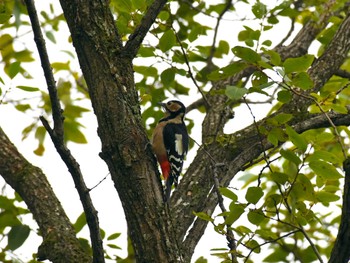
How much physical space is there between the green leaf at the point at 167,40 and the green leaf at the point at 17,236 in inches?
Answer: 56.2

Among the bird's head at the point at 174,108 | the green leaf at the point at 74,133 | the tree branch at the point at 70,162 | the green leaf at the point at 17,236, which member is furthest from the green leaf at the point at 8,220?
the bird's head at the point at 174,108

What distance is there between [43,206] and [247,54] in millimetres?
1600

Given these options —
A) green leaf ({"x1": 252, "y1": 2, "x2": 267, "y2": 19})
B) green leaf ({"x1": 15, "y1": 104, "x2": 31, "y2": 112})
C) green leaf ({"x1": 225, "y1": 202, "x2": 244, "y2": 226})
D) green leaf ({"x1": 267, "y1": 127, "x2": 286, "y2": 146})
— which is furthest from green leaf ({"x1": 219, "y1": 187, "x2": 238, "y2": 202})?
green leaf ({"x1": 15, "y1": 104, "x2": 31, "y2": 112})

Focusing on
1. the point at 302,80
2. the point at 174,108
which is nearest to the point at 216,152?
the point at 302,80

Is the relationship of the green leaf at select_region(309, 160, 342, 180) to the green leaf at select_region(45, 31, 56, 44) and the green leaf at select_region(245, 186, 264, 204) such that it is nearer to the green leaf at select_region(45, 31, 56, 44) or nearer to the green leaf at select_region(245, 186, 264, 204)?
the green leaf at select_region(245, 186, 264, 204)

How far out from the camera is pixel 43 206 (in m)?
4.29

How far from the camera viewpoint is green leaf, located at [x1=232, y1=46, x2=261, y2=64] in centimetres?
343

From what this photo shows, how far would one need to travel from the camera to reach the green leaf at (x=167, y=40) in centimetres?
434

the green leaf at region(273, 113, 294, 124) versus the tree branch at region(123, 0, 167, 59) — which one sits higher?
the tree branch at region(123, 0, 167, 59)

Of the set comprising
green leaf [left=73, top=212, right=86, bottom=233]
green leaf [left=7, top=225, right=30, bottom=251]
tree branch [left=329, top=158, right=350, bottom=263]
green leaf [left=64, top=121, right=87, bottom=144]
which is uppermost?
green leaf [left=64, top=121, right=87, bottom=144]

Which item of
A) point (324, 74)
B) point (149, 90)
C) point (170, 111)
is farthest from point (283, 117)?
point (170, 111)

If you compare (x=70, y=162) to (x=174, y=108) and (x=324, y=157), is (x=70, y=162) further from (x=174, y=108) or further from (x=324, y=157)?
(x=174, y=108)

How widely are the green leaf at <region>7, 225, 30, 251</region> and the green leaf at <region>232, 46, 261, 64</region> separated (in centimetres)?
197

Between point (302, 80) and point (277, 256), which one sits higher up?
point (302, 80)
